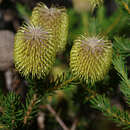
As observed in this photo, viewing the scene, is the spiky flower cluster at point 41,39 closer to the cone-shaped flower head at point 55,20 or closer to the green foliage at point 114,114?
the cone-shaped flower head at point 55,20

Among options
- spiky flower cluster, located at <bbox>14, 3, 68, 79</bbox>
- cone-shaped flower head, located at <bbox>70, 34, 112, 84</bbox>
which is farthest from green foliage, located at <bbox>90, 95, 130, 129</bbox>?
spiky flower cluster, located at <bbox>14, 3, 68, 79</bbox>

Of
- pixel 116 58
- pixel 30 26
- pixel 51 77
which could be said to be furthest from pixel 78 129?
pixel 30 26

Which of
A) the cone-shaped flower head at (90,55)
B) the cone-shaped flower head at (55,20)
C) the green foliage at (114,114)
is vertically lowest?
the green foliage at (114,114)

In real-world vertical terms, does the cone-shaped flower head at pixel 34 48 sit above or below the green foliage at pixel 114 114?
above

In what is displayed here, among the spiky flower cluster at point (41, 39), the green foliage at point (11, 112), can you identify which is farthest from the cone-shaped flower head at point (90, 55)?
the green foliage at point (11, 112)

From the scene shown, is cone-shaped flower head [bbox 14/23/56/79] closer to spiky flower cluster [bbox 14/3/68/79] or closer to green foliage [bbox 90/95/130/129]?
spiky flower cluster [bbox 14/3/68/79]

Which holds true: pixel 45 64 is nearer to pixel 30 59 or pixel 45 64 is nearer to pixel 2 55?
pixel 30 59

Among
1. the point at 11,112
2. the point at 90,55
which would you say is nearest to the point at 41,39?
the point at 90,55

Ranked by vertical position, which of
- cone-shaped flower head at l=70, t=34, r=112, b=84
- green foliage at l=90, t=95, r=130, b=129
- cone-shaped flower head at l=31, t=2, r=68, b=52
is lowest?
green foliage at l=90, t=95, r=130, b=129
